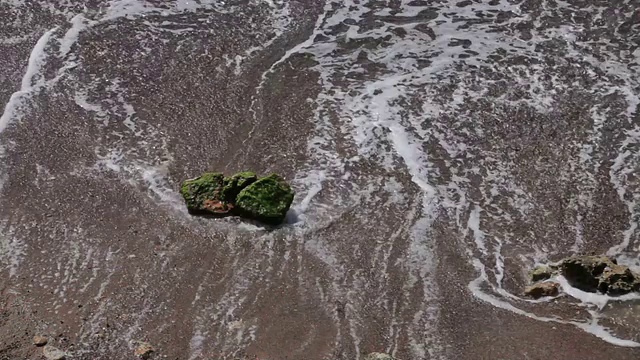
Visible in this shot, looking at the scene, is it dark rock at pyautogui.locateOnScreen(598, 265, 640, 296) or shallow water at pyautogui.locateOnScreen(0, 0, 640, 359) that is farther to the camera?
dark rock at pyautogui.locateOnScreen(598, 265, 640, 296)

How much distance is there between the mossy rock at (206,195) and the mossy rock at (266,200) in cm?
20

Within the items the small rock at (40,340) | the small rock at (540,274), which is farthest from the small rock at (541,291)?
the small rock at (40,340)

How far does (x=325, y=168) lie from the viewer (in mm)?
9344

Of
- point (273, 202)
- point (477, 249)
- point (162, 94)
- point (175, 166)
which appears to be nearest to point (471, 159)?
point (477, 249)

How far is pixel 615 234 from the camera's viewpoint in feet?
28.0

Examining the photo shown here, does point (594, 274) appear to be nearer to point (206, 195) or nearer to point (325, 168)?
point (325, 168)

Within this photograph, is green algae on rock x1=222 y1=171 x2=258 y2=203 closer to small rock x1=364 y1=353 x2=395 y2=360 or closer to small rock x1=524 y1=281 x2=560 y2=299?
small rock x1=364 y1=353 x2=395 y2=360

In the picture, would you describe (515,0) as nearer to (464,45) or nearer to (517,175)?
(464,45)

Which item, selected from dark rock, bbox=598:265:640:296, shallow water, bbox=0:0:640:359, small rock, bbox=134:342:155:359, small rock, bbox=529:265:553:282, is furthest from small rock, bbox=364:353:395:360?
dark rock, bbox=598:265:640:296

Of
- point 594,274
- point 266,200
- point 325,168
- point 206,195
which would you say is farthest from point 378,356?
point 325,168

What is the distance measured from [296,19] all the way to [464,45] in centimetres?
271

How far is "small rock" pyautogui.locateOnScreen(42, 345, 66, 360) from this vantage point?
6590 millimetres

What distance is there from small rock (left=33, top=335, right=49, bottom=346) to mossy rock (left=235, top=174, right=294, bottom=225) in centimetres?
243

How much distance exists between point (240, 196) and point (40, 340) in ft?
8.27
